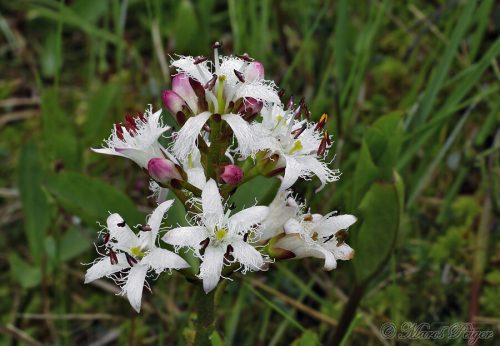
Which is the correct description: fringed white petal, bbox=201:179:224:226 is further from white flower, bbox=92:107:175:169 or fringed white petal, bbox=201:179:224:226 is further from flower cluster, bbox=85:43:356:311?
white flower, bbox=92:107:175:169

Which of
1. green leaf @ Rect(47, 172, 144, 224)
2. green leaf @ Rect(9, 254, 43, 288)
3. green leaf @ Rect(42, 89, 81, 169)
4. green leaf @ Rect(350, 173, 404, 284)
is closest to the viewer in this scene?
green leaf @ Rect(350, 173, 404, 284)

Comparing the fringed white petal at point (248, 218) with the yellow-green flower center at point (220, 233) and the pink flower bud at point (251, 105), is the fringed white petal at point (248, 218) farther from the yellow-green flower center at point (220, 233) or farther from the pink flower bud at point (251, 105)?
the pink flower bud at point (251, 105)

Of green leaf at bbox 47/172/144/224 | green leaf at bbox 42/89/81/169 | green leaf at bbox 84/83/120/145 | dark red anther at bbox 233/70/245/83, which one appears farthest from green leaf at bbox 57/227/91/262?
dark red anther at bbox 233/70/245/83

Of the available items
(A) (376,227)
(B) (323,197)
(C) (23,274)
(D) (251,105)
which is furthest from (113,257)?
(B) (323,197)

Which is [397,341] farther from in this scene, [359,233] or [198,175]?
[198,175]

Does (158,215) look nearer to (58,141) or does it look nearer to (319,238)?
(319,238)
